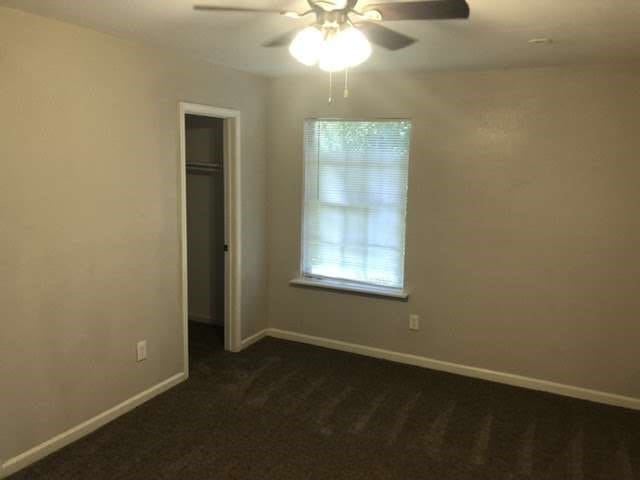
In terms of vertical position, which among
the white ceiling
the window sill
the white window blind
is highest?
the white ceiling

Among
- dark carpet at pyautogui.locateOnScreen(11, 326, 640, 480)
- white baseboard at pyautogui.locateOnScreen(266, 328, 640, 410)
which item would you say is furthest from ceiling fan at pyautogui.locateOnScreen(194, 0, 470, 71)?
white baseboard at pyautogui.locateOnScreen(266, 328, 640, 410)

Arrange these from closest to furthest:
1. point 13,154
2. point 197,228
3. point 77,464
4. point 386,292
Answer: point 13,154 → point 77,464 → point 386,292 → point 197,228

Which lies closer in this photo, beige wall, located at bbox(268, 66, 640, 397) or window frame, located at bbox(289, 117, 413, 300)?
beige wall, located at bbox(268, 66, 640, 397)

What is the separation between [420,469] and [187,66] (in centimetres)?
291

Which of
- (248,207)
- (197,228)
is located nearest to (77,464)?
(248,207)

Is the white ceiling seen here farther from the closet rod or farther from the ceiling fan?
the closet rod

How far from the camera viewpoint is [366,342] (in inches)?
176

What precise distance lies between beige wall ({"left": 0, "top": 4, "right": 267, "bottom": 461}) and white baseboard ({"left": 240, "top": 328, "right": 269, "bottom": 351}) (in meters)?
0.81

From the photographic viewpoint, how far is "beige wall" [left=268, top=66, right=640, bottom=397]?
351 cm

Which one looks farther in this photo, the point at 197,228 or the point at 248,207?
the point at 197,228

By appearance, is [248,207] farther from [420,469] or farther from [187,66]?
[420,469]

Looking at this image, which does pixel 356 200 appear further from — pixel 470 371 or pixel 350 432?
pixel 350 432

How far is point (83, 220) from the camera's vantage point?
2.99 m

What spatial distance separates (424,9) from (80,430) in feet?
9.45
